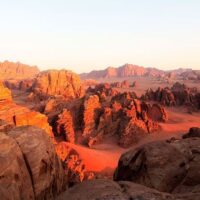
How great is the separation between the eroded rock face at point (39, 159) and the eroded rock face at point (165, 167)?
3524mm

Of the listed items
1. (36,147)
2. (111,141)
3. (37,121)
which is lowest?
(111,141)

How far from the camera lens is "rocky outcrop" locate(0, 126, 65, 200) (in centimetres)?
1014

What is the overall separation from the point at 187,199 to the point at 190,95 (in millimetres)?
50205

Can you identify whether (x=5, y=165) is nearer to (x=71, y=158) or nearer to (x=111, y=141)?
(x=71, y=158)

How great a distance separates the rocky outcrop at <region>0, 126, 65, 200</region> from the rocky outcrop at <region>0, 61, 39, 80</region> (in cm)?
14406

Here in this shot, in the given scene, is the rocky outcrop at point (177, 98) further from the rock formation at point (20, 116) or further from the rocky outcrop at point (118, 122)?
the rock formation at point (20, 116)

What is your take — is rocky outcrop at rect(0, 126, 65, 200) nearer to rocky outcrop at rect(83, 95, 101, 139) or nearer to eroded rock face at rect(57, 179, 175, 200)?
eroded rock face at rect(57, 179, 175, 200)

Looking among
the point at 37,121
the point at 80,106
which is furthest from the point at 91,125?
the point at 37,121

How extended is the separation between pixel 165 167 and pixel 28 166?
555cm

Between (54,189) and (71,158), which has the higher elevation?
(54,189)

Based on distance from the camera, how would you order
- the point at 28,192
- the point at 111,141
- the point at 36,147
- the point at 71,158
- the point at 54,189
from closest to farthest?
the point at 28,192
the point at 36,147
the point at 54,189
the point at 71,158
the point at 111,141

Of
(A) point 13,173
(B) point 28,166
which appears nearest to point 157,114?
(B) point 28,166

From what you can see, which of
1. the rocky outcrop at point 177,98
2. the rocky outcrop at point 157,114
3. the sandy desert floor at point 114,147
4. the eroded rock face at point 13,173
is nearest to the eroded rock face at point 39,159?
the eroded rock face at point 13,173

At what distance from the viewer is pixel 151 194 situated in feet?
28.1
